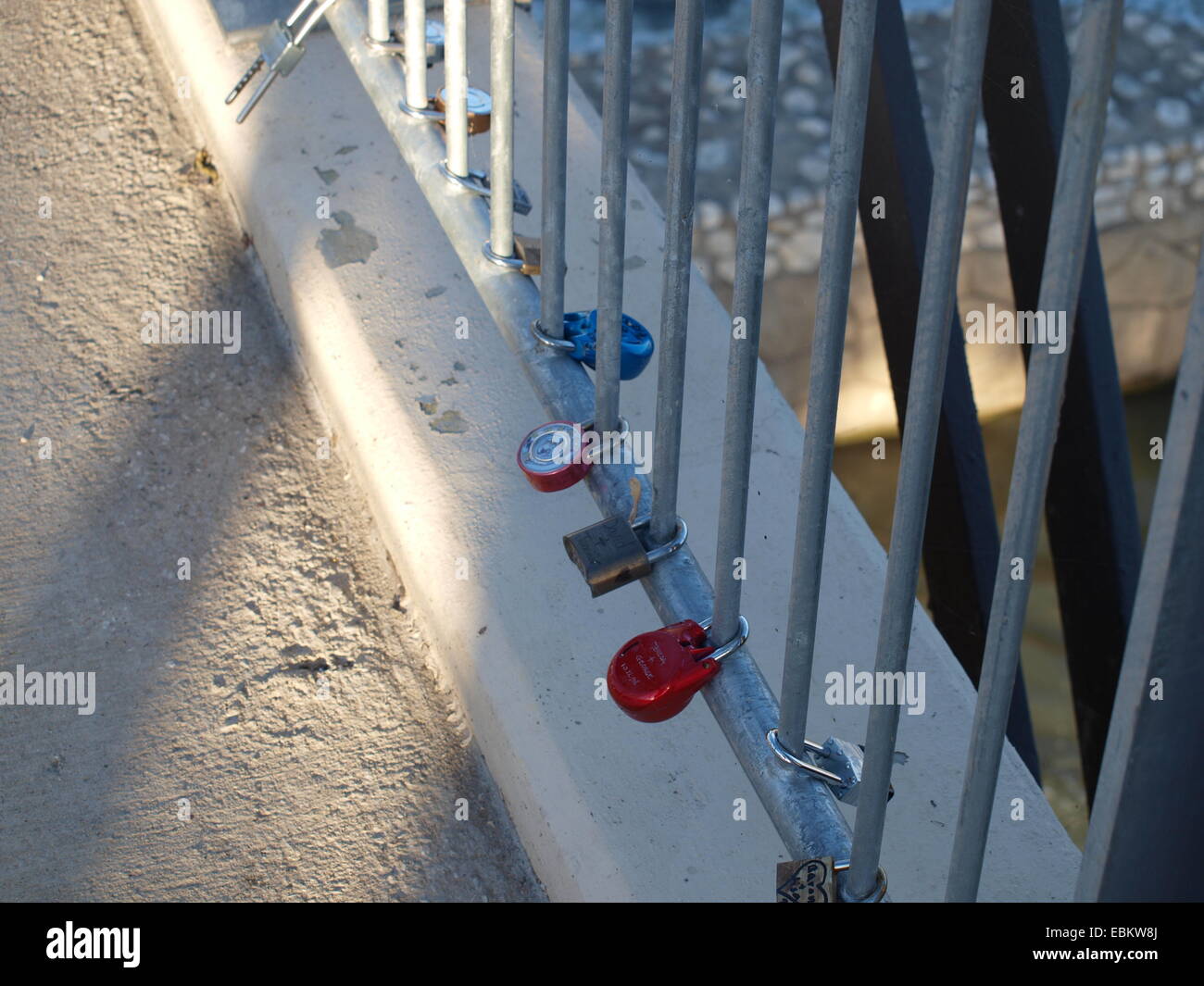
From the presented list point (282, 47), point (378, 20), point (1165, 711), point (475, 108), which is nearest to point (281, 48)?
point (282, 47)

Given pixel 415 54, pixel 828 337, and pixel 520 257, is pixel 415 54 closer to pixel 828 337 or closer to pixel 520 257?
pixel 520 257

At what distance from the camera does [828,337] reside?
0.81m

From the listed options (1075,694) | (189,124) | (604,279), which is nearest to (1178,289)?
(1075,694)

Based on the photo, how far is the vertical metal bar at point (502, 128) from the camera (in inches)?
44.9

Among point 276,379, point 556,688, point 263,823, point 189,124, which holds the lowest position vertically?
point 263,823

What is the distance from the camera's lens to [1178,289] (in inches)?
200

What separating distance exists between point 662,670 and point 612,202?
15.2 inches

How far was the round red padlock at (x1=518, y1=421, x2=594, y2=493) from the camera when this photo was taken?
118 cm

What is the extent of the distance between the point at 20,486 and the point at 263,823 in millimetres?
582

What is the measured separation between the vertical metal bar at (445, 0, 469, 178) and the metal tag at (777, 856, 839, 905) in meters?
0.80

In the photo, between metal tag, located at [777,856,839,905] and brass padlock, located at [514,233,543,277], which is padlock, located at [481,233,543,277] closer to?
brass padlock, located at [514,233,543,277]

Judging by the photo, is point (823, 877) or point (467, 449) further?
point (467, 449)

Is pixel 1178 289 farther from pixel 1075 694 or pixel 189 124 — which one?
pixel 189 124

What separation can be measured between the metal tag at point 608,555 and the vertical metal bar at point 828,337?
20 centimetres
